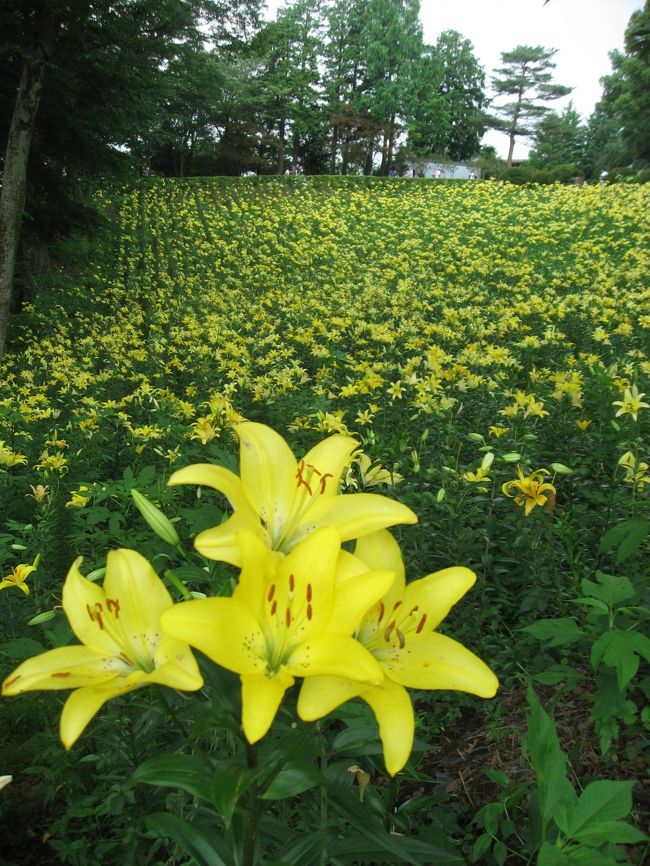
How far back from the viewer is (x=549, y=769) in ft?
2.94

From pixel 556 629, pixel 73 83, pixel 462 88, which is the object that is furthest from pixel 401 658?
pixel 462 88

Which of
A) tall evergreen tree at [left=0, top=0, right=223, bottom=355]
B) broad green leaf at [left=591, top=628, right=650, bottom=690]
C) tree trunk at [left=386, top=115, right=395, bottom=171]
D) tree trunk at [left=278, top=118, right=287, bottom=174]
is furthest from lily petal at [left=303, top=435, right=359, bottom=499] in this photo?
tree trunk at [left=386, top=115, right=395, bottom=171]

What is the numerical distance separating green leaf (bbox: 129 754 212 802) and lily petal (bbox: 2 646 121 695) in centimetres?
11

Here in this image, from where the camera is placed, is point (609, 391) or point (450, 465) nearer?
point (450, 465)

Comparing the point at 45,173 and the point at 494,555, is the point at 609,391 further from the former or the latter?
the point at 45,173

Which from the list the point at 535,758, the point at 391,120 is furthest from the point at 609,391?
the point at 391,120

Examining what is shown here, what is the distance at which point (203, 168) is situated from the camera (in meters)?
30.1

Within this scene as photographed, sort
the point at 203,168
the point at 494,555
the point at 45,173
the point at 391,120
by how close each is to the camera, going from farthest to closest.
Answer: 1. the point at 391,120
2. the point at 203,168
3. the point at 45,173
4. the point at 494,555

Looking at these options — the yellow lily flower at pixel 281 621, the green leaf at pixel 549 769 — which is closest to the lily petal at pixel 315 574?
the yellow lily flower at pixel 281 621

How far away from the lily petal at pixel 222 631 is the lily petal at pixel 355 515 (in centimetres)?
14

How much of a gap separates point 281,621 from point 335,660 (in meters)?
0.10

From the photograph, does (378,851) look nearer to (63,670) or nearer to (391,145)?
(63,670)

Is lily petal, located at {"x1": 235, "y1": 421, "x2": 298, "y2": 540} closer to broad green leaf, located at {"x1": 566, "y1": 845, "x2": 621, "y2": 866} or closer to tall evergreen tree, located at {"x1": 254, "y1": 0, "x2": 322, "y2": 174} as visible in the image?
broad green leaf, located at {"x1": 566, "y1": 845, "x2": 621, "y2": 866}

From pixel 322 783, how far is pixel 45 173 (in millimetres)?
8336
